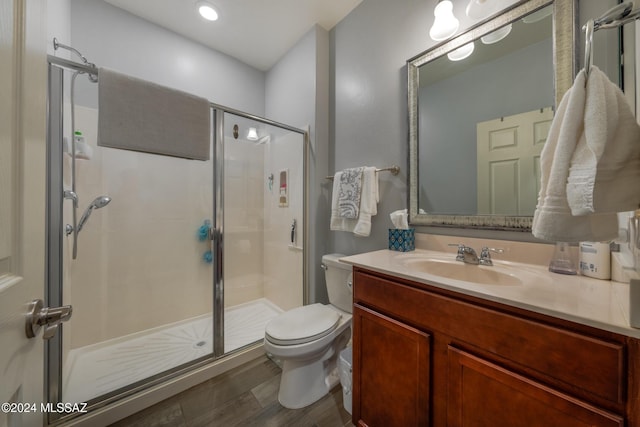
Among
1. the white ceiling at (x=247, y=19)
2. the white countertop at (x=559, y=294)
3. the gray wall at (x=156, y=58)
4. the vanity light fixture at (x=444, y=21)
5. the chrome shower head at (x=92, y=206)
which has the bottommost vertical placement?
the white countertop at (x=559, y=294)

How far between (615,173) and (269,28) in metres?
2.36

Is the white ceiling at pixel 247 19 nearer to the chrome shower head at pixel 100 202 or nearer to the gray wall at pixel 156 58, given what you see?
the gray wall at pixel 156 58

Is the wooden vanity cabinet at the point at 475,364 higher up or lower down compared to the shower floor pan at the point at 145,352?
higher up

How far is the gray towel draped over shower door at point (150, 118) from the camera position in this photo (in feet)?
3.60

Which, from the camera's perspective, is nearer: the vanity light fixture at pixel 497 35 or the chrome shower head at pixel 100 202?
the vanity light fixture at pixel 497 35

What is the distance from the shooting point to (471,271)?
1035 mm

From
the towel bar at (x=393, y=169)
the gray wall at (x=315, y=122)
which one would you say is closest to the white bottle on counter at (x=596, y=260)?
the towel bar at (x=393, y=169)

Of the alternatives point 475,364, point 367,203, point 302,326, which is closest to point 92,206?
point 302,326

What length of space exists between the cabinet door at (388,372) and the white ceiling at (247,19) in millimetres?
2155

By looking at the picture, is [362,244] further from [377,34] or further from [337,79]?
[377,34]

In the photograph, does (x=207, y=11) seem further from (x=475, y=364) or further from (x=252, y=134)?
(x=475, y=364)

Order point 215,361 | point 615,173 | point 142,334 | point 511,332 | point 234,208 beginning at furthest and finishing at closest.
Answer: point 234,208, point 142,334, point 215,361, point 511,332, point 615,173

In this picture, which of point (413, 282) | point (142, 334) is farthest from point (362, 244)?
point (142, 334)

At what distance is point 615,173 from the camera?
0.49 meters
